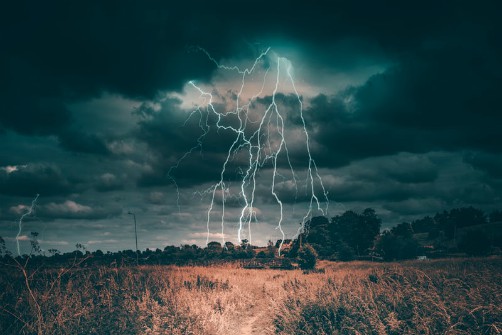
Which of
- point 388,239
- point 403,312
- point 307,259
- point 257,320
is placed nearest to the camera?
point 403,312

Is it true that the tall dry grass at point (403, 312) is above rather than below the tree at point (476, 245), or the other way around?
above

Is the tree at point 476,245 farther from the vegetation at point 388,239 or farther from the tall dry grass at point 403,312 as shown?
the tall dry grass at point 403,312

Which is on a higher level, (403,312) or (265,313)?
(403,312)

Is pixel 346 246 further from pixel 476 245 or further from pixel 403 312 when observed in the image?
pixel 403 312

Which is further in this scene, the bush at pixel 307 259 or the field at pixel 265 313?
the bush at pixel 307 259

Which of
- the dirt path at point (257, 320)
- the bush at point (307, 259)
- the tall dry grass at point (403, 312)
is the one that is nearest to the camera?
the tall dry grass at point (403, 312)

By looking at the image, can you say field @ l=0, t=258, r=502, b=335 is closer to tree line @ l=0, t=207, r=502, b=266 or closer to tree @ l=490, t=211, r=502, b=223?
tree line @ l=0, t=207, r=502, b=266

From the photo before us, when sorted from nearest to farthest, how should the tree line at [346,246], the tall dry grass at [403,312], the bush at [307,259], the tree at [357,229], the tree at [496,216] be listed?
the tall dry grass at [403,312]
the bush at [307,259]
the tree line at [346,246]
the tree at [357,229]
the tree at [496,216]

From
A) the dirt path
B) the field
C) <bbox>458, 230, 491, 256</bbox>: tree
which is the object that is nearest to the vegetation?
<bbox>458, 230, 491, 256</bbox>: tree

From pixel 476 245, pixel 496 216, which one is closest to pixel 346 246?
pixel 476 245

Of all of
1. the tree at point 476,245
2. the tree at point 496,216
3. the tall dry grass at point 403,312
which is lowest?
the tree at point 476,245

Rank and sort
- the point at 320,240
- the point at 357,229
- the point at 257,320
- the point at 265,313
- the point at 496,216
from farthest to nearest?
the point at 496,216, the point at 357,229, the point at 320,240, the point at 265,313, the point at 257,320

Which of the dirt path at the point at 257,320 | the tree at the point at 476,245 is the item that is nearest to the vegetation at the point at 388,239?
the tree at the point at 476,245

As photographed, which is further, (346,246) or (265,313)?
(346,246)
